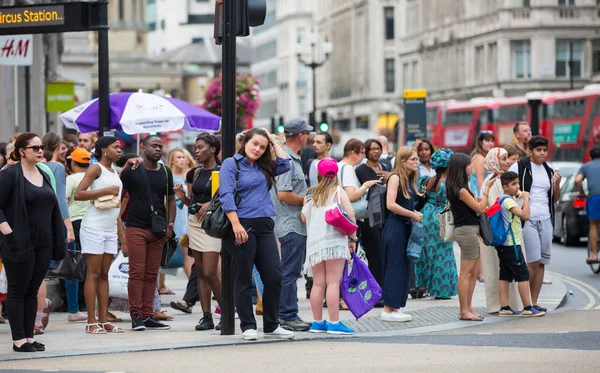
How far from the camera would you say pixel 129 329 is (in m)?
13.9

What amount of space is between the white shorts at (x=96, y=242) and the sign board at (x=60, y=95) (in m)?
16.9

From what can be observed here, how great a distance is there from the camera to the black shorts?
1479 centimetres

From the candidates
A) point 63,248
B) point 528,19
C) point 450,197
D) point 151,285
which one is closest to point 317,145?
point 450,197

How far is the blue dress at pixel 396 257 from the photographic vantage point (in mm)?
14203

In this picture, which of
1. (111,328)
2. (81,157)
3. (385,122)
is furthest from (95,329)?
(385,122)

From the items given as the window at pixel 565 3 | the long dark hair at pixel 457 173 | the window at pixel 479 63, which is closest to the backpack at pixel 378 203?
the long dark hair at pixel 457 173

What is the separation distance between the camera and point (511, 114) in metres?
60.4

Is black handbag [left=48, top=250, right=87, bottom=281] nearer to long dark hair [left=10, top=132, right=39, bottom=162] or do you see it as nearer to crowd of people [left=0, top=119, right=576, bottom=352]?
crowd of people [left=0, top=119, right=576, bottom=352]

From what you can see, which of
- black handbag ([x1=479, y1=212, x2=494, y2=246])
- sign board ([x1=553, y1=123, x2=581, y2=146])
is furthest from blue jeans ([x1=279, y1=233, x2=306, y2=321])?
sign board ([x1=553, y1=123, x2=581, y2=146])

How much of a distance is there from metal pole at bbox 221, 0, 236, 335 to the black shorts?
328 cm

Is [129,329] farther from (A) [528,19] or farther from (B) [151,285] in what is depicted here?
(A) [528,19]

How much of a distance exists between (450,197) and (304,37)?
12412 cm

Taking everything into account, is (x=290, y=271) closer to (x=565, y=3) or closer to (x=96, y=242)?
(x=96, y=242)

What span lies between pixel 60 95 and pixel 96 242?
17.2 metres
